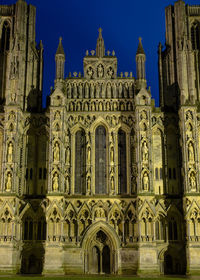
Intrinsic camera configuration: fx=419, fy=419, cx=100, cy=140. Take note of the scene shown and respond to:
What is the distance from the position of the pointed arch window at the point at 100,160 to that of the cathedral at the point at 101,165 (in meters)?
0.09

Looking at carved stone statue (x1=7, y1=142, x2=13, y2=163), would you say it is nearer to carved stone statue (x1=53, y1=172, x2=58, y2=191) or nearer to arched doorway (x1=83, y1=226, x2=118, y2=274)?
carved stone statue (x1=53, y1=172, x2=58, y2=191)

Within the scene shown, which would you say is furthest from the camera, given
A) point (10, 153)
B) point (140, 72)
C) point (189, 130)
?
point (140, 72)

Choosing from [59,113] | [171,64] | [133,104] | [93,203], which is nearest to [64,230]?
[93,203]

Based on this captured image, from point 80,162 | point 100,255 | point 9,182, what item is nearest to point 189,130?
point 80,162

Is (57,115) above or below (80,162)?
above

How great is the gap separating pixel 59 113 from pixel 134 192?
891 cm

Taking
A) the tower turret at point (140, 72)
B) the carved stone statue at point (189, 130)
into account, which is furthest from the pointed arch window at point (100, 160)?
the carved stone statue at point (189, 130)

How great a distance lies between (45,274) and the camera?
100ft

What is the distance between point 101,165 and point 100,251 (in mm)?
6997

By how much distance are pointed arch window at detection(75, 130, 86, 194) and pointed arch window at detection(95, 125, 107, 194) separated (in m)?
1.08

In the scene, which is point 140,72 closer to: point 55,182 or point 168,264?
point 55,182

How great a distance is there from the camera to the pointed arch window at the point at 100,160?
34.7 meters

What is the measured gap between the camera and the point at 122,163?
35.2m

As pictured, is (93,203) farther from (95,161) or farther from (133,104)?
(133,104)
